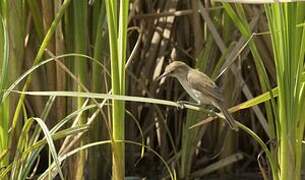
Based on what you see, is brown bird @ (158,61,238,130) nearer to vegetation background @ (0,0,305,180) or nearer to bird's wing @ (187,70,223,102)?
bird's wing @ (187,70,223,102)

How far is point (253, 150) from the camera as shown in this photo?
13.6 ft

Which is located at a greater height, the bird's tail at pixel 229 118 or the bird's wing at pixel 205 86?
the bird's wing at pixel 205 86

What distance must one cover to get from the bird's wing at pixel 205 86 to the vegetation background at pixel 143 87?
105 mm

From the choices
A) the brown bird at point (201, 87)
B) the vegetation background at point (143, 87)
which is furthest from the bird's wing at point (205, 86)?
the vegetation background at point (143, 87)

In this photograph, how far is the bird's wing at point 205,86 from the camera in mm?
3086

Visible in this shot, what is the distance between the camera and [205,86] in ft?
10.2

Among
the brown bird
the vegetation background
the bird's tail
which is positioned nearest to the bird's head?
the brown bird

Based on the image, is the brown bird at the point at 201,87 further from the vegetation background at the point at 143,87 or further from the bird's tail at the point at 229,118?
the vegetation background at the point at 143,87

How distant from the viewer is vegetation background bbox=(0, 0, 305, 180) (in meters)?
2.83

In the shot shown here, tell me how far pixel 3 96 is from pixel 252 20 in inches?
52.5

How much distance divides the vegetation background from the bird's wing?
0.10m

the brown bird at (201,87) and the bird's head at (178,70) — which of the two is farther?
the bird's head at (178,70)

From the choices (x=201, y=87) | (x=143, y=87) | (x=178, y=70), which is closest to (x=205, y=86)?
(x=201, y=87)

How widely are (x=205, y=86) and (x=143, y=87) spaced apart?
35.4 inches
